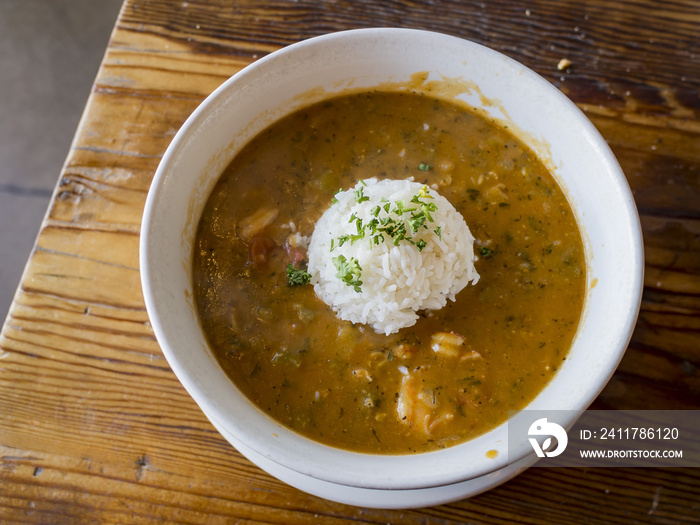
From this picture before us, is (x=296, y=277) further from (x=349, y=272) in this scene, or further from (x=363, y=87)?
(x=363, y=87)

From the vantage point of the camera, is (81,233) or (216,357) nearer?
(216,357)

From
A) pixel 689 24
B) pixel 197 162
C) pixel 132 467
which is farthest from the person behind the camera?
pixel 689 24

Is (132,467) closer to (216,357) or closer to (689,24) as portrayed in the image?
(216,357)

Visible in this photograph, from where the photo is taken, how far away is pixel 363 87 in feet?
7.62

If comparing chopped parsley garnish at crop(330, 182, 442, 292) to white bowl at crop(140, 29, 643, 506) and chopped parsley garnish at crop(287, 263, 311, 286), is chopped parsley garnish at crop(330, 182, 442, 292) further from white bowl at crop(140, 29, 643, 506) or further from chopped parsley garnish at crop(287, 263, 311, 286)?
white bowl at crop(140, 29, 643, 506)

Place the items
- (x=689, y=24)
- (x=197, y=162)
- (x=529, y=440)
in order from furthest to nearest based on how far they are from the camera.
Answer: (x=689, y=24) → (x=197, y=162) → (x=529, y=440)

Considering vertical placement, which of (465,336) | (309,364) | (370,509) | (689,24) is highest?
(689,24)

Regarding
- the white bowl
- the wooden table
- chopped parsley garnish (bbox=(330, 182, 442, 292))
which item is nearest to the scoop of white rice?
chopped parsley garnish (bbox=(330, 182, 442, 292))

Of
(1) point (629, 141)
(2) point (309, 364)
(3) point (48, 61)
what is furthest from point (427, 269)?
(3) point (48, 61)

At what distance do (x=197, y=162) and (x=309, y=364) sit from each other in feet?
2.58

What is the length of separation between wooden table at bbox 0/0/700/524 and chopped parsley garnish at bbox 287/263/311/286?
630 millimetres

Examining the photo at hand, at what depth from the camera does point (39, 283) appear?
241 cm

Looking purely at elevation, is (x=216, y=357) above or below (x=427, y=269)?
below

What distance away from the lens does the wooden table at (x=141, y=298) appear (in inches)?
87.6
